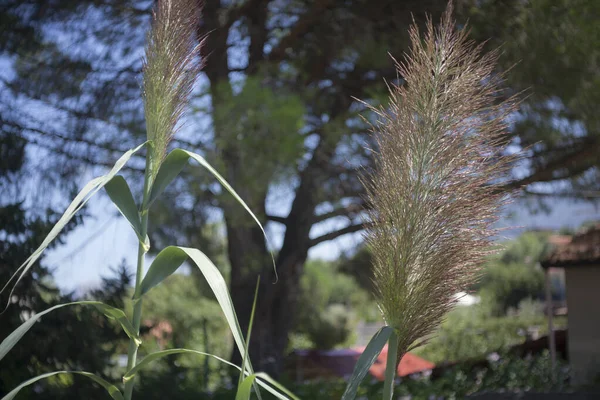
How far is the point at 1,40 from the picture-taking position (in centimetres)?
557

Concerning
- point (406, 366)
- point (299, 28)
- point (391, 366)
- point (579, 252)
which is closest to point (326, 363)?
point (406, 366)

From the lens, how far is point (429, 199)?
1313 mm

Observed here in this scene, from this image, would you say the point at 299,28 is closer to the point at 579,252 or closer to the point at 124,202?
the point at 124,202

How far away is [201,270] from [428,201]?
0.46 m

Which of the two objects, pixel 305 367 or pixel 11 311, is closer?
pixel 11 311

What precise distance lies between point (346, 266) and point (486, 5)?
4.81 metres

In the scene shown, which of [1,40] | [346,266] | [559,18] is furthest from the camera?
[346,266]

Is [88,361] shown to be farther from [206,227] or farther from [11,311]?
[206,227]

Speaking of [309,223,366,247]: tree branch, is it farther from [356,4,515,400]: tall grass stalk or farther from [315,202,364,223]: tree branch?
[356,4,515,400]: tall grass stalk

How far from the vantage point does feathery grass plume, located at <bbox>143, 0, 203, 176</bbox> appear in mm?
1462

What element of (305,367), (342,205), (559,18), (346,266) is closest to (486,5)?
(559,18)

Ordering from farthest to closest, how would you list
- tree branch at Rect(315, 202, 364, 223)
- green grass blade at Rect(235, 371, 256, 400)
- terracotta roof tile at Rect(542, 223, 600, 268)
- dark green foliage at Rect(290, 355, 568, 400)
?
terracotta roof tile at Rect(542, 223, 600, 268) < tree branch at Rect(315, 202, 364, 223) < dark green foliage at Rect(290, 355, 568, 400) < green grass blade at Rect(235, 371, 256, 400)

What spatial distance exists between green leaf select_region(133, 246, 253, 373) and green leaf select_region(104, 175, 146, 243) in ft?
0.25

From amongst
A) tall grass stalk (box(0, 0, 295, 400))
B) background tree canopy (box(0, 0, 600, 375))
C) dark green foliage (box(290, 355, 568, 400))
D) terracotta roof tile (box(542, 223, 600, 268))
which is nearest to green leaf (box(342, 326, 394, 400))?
tall grass stalk (box(0, 0, 295, 400))
